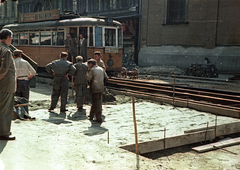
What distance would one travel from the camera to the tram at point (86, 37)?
1516 cm

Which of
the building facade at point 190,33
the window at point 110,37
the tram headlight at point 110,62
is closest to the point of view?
the window at point 110,37

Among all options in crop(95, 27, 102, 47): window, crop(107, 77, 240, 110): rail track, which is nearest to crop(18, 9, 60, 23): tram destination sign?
crop(95, 27, 102, 47): window

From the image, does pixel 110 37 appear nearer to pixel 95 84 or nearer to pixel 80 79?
pixel 80 79

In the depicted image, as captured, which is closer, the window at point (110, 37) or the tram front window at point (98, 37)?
the tram front window at point (98, 37)

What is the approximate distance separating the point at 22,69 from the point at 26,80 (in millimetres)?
305

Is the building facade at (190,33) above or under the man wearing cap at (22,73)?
above

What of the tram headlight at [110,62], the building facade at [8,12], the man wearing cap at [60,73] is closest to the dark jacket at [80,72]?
the man wearing cap at [60,73]

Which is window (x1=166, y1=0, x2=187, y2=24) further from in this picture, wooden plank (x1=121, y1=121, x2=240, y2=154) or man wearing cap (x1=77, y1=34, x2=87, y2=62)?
wooden plank (x1=121, y1=121, x2=240, y2=154)

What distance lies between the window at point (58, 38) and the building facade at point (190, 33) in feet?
38.9

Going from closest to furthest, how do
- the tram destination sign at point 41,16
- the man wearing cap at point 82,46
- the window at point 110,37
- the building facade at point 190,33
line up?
1. the man wearing cap at point 82,46
2. the window at point 110,37
3. the tram destination sign at point 41,16
4. the building facade at point 190,33

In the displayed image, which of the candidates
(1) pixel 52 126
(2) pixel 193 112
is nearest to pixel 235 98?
(2) pixel 193 112

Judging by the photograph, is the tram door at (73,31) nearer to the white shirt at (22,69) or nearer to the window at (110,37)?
the window at (110,37)

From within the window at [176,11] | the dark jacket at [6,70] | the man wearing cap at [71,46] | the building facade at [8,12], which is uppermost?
the building facade at [8,12]

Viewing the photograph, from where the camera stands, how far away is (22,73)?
7.79m
